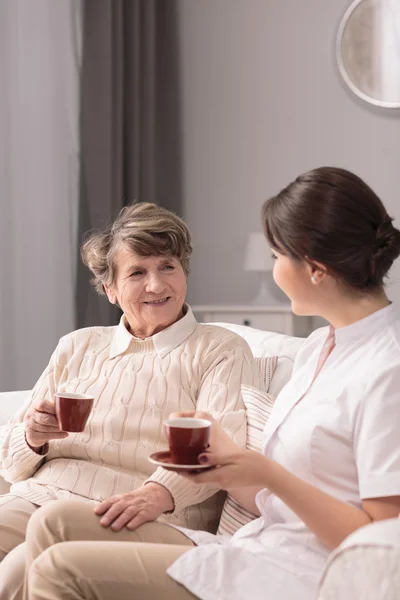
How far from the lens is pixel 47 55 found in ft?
13.0

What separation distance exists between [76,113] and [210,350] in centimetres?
242

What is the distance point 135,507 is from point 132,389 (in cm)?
47

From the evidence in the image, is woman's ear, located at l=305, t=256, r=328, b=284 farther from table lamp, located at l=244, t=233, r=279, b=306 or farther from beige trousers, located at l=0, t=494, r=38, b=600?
table lamp, located at l=244, t=233, r=279, b=306

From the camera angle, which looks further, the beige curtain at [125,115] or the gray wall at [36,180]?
the beige curtain at [125,115]

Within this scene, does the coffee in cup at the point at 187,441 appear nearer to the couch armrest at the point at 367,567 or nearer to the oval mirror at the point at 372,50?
the couch armrest at the point at 367,567

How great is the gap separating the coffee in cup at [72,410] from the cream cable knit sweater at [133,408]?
0.32 metres

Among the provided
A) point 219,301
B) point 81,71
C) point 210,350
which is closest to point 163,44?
point 81,71

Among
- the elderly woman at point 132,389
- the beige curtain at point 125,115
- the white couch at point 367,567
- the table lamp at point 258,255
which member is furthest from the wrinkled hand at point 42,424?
the table lamp at point 258,255

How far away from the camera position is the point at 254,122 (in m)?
4.65

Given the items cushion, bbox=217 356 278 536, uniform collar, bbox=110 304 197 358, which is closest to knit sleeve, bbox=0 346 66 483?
uniform collar, bbox=110 304 197 358

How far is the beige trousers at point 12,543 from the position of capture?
62.4 inches

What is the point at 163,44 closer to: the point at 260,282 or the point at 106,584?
the point at 260,282

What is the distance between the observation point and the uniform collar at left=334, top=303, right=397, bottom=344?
137cm

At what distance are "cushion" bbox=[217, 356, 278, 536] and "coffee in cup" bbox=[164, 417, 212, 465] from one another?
535 mm
